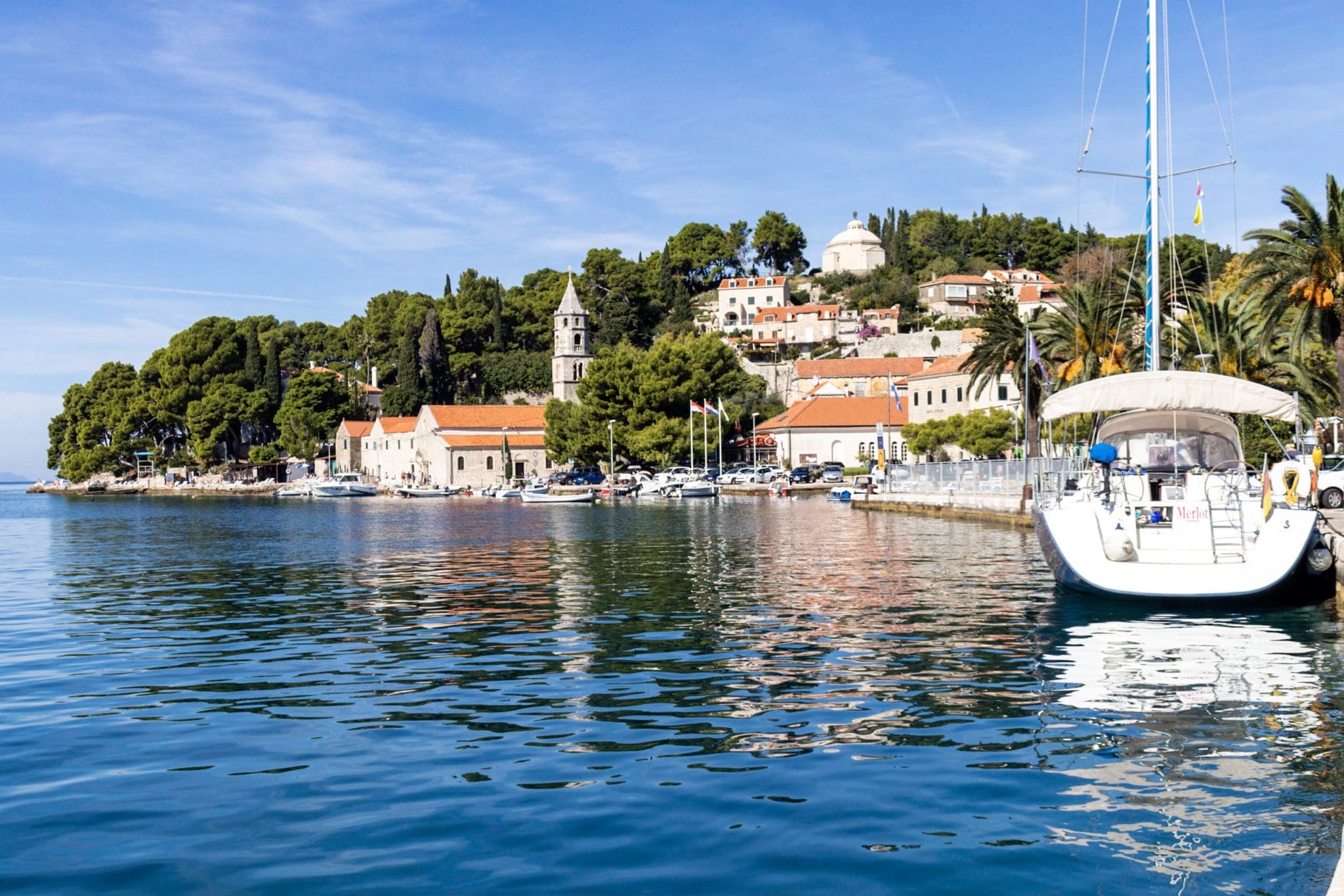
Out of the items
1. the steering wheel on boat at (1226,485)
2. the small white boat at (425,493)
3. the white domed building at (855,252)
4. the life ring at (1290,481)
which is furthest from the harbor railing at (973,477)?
the white domed building at (855,252)

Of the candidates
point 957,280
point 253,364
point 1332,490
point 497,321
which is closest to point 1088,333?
point 1332,490

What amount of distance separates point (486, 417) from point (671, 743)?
108950 millimetres

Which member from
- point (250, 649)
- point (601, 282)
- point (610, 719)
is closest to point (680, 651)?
point (610, 719)

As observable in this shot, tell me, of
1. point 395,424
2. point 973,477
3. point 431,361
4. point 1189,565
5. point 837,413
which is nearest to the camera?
point 1189,565

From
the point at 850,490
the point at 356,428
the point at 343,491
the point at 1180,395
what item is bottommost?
the point at 850,490

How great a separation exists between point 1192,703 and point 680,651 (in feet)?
20.5

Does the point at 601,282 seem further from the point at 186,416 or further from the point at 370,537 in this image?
the point at 370,537

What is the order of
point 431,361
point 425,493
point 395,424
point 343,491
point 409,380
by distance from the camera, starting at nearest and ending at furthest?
point 425,493 < point 343,491 < point 395,424 < point 409,380 < point 431,361

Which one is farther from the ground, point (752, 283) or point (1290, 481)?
point (752, 283)

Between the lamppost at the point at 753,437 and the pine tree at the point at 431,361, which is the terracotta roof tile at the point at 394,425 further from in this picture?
the lamppost at the point at 753,437

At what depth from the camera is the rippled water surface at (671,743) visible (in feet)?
23.6

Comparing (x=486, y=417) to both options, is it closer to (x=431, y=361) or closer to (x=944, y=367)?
(x=431, y=361)

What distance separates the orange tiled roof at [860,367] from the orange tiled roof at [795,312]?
26037 mm

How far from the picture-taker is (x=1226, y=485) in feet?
63.3
